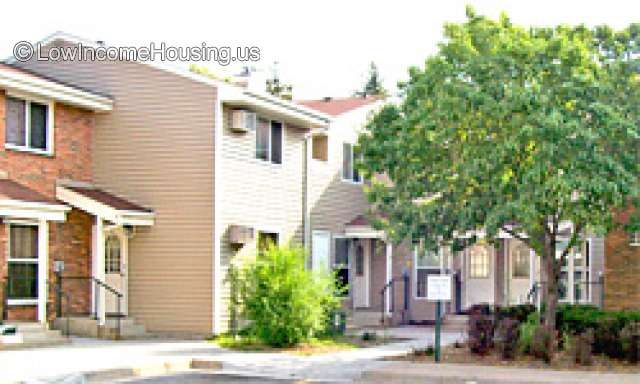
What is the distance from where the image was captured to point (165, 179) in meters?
22.4

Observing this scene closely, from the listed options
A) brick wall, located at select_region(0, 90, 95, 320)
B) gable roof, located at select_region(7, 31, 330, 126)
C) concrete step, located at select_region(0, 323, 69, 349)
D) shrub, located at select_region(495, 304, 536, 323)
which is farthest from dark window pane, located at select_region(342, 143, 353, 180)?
concrete step, located at select_region(0, 323, 69, 349)

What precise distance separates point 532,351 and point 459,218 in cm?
276

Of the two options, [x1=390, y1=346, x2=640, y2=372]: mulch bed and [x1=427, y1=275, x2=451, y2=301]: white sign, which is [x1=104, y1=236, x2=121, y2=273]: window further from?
[x1=427, y1=275, x2=451, y2=301]: white sign

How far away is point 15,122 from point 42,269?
323 cm

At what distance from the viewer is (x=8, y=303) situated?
19750 mm

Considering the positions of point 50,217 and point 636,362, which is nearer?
point 636,362

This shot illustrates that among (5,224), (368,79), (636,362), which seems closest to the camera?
(636,362)

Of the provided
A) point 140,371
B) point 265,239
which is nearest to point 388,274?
point 265,239

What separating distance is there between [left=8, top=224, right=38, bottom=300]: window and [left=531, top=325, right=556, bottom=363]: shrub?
10.5 meters

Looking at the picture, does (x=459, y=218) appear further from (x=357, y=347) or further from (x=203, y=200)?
(x=203, y=200)

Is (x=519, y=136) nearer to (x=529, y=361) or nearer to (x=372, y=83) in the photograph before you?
(x=529, y=361)

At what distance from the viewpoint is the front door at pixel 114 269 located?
22.4 m

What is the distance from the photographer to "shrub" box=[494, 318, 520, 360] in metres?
17.5

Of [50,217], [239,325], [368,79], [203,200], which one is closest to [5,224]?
[50,217]
